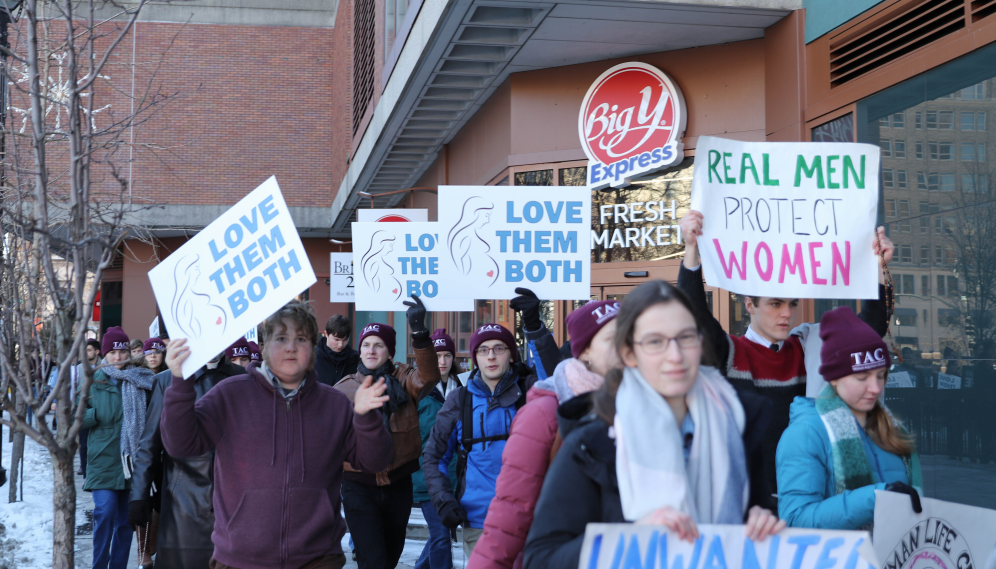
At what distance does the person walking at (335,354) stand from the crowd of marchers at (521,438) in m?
0.02

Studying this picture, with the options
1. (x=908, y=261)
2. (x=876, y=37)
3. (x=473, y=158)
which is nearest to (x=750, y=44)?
(x=876, y=37)

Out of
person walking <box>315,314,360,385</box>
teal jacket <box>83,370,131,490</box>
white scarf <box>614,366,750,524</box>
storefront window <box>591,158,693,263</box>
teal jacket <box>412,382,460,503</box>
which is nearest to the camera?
white scarf <box>614,366,750,524</box>

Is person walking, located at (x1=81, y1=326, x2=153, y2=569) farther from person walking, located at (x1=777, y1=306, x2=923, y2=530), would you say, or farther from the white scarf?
the white scarf

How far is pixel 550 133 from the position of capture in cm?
1156

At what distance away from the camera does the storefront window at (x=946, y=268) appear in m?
6.18

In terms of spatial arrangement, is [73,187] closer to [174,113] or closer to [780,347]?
[780,347]

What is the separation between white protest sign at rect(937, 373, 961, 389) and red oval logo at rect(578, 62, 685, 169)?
445 centimetres

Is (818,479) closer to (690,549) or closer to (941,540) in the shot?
(941,540)

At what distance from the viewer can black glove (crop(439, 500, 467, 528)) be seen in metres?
5.34

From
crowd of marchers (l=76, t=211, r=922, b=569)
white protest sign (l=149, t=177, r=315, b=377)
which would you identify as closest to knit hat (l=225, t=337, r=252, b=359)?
crowd of marchers (l=76, t=211, r=922, b=569)

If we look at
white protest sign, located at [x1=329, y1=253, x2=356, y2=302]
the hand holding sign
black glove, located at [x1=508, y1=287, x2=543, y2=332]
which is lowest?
the hand holding sign

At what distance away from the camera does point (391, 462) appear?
6.04 metres

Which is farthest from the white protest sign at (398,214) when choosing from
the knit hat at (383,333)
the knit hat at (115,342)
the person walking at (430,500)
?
the knit hat at (383,333)

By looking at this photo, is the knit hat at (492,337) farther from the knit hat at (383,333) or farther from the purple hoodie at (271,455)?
the purple hoodie at (271,455)
